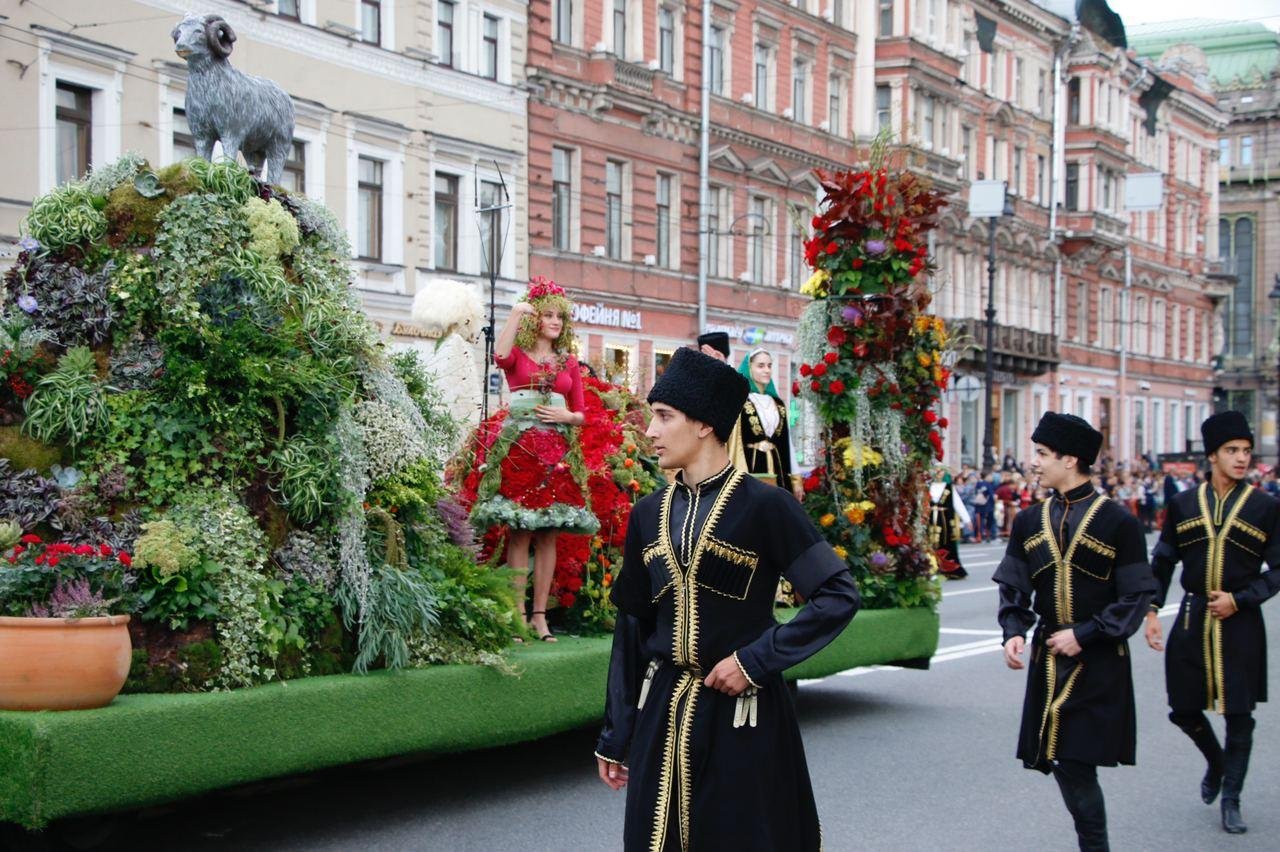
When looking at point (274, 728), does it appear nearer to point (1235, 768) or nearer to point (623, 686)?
point (623, 686)

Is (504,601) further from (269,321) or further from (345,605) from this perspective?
(269,321)

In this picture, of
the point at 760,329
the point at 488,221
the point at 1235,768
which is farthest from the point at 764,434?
the point at 760,329

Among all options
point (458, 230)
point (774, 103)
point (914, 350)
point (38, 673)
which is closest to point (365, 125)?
point (458, 230)

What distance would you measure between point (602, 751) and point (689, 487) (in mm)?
874

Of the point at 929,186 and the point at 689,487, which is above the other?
the point at 929,186

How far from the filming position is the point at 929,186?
1162cm

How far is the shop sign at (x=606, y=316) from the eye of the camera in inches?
1275

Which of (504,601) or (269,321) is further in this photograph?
(504,601)

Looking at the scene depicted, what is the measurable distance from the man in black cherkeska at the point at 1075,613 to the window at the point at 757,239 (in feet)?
104

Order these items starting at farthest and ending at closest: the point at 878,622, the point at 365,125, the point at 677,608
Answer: the point at 365,125 → the point at 878,622 → the point at 677,608

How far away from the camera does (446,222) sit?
97.1 ft

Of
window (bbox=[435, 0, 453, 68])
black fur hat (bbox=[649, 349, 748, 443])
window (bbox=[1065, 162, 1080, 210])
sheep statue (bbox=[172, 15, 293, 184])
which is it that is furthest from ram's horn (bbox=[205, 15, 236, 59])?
window (bbox=[1065, 162, 1080, 210])

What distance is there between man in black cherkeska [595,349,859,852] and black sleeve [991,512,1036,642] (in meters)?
2.45

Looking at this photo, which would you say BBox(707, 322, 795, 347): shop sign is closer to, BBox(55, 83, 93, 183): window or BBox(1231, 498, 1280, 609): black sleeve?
BBox(55, 83, 93, 183): window
